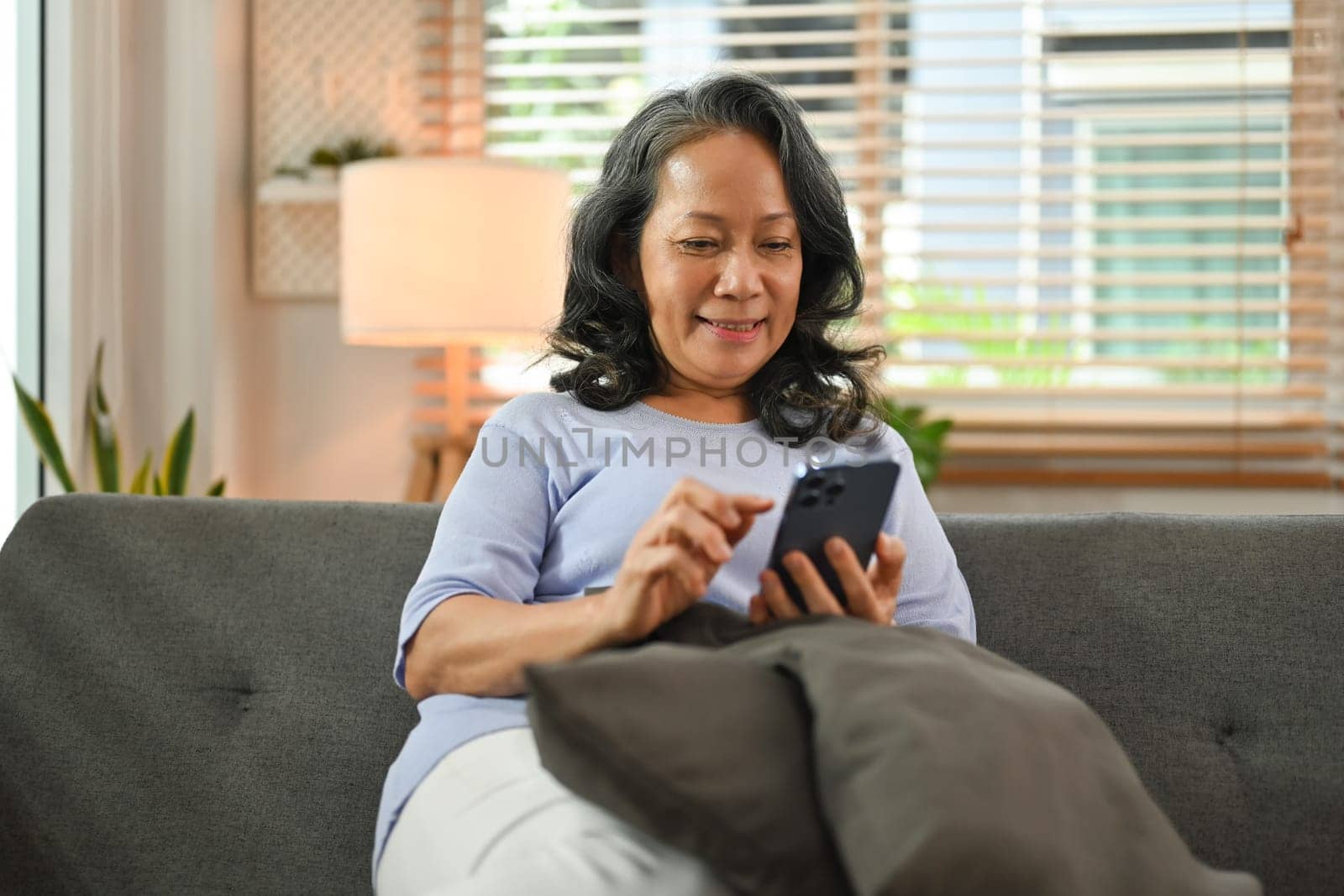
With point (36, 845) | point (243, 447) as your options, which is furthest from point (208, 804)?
point (243, 447)

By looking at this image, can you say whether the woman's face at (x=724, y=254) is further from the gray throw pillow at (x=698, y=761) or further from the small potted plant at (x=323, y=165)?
the small potted plant at (x=323, y=165)

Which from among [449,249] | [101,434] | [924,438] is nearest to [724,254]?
[449,249]

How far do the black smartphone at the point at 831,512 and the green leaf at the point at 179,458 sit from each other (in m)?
1.75

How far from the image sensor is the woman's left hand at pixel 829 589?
1.02 meters

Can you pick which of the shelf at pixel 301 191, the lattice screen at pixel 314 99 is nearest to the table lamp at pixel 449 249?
the shelf at pixel 301 191

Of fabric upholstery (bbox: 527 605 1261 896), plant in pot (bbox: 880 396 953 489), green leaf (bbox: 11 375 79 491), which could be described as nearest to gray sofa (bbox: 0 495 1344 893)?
fabric upholstery (bbox: 527 605 1261 896)

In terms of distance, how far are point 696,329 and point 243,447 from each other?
183cm

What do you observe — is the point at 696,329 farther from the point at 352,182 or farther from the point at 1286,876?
the point at 352,182

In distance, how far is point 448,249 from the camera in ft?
7.69

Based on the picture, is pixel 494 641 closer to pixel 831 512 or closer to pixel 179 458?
pixel 831 512

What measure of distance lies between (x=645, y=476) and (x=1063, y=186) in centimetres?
194

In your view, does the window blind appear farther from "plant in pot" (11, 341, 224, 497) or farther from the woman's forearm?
the woman's forearm

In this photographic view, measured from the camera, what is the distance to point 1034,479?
2797 millimetres

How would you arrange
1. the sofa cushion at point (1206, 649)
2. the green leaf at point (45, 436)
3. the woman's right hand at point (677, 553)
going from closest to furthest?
the woman's right hand at point (677, 553) → the sofa cushion at point (1206, 649) → the green leaf at point (45, 436)
